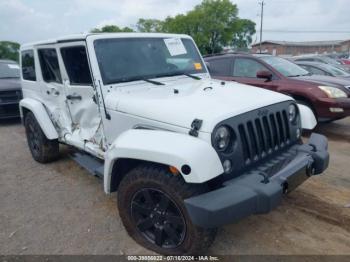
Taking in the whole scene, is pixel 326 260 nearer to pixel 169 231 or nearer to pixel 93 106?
pixel 169 231

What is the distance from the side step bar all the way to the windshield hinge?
4.28 feet

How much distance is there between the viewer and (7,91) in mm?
8328

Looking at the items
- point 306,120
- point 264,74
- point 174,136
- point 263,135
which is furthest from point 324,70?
point 174,136

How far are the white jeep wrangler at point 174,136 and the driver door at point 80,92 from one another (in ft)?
0.04

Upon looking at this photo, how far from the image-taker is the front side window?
275 inches

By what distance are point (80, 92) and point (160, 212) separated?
5.81 ft

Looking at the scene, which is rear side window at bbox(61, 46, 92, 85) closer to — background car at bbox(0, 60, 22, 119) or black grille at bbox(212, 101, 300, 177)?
black grille at bbox(212, 101, 300, 177)

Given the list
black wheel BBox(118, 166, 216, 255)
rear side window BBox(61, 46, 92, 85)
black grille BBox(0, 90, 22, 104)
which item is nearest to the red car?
rear side window BBox(61, 46, 92, 85)

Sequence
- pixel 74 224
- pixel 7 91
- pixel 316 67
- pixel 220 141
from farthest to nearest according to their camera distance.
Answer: pixel 316 67, pixel 7 91, pixel 74 224, pixel 220 141

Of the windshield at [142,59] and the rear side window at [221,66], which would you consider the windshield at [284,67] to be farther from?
the windshield at [142,59]

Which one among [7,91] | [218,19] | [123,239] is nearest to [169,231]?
[123,239]

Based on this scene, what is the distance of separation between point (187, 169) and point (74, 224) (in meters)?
1.72

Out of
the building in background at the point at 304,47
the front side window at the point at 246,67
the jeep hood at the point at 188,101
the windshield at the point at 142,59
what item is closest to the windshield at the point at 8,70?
the front side window at the point at 246,67

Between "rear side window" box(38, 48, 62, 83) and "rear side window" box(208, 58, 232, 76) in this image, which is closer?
"rear side window" box(38, 48, 62, 83)
